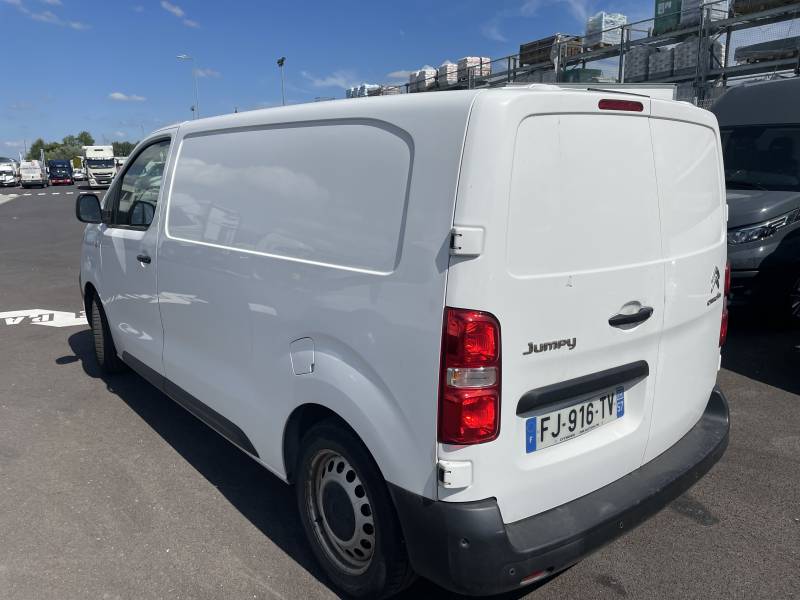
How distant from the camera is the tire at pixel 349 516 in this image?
2.39 m

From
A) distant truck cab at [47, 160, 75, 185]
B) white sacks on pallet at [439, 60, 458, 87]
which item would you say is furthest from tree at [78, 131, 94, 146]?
white sacks on pallet at [439, 60, 458, 87]

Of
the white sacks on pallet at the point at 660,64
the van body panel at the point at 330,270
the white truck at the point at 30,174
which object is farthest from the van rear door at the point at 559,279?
the white truck at the point at 30,174

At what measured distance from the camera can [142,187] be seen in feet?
14.3

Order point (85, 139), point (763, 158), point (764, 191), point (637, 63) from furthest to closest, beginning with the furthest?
point (85, 139) → point (637, 63) → point (763, 158) → point (764, 191)

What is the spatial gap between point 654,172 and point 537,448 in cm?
115

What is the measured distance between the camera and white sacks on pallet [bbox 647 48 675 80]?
50.5ft

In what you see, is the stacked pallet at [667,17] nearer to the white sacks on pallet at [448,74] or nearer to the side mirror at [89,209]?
the white sacks on pallet at [448,74]

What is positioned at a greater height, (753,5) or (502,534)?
(753,5)

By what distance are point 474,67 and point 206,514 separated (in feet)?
51.5

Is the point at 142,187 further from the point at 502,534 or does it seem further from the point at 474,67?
the point at 474,67

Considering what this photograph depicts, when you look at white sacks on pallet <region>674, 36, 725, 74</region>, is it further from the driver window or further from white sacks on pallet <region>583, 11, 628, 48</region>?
the driver window

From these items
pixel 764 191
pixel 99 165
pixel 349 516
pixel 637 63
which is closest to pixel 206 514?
pixel 349 516

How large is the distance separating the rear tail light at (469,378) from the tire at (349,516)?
0.46 m

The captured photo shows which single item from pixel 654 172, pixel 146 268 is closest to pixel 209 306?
pixel 146 268
